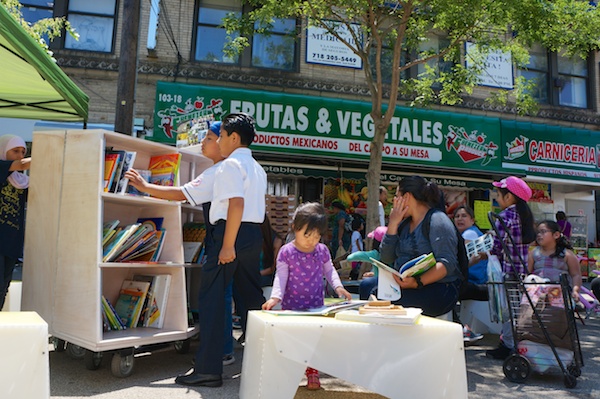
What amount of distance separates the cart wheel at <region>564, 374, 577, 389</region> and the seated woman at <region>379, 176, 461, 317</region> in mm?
1056

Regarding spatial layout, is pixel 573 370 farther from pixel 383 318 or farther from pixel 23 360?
pixel 23 360

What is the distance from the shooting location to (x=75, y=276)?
3.95m

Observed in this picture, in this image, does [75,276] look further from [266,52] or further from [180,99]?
[266,52]

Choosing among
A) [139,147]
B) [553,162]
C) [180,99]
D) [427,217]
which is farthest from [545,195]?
[139,147]

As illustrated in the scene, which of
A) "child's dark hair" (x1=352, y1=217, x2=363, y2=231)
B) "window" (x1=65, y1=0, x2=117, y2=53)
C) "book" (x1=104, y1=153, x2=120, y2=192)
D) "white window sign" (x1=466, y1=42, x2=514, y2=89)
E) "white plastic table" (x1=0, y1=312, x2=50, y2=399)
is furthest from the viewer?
"white window sign" (x1=466, y1=42, x2=514, y2=89)

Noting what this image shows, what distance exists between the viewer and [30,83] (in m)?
5.63

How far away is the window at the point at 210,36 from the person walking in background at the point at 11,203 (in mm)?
8399

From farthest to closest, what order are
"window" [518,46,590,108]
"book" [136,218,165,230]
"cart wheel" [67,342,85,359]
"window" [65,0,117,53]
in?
"window" [518,46,590,108], "window" [65,0,117,53], "book" [136,218,165,230], "cart wheel" [67,342,85,359]

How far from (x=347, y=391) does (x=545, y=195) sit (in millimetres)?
12349

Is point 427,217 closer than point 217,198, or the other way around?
point 217,198

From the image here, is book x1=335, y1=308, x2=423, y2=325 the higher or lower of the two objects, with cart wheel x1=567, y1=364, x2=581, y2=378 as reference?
higher

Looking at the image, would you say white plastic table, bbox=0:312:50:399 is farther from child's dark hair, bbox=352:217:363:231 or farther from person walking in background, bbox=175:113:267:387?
child's dark hair, bbox=352:217:363:231

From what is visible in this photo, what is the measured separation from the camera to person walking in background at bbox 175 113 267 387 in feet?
12.2

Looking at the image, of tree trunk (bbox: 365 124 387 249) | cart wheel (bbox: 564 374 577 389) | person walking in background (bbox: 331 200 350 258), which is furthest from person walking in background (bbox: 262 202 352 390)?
person walking in background (bbox: 331 200 350 258)
